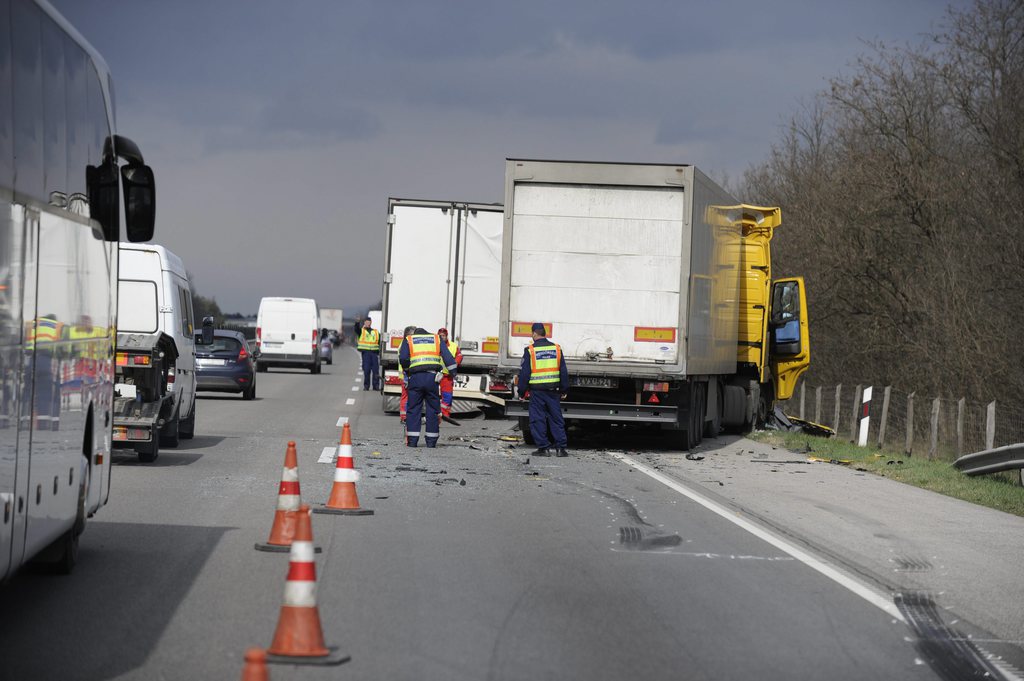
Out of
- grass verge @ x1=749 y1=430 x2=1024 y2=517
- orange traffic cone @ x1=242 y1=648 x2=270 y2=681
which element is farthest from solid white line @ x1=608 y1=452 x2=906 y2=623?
orange traffic cone @ x1=242 y1=648 x2=270 y2=681

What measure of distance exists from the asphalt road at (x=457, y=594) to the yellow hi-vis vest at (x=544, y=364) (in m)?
3.90

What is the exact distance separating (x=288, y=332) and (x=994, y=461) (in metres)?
35.5

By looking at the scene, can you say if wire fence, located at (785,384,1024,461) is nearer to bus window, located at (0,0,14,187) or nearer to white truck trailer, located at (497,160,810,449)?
white truck trailer, located at (497,160,810,449)

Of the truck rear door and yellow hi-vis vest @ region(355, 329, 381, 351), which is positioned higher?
the truck rear door

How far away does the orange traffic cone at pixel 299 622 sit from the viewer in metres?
5.84

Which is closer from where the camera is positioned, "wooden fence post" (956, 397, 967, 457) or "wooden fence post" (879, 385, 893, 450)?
"wooden fence post" (956, 397, 967, 457)

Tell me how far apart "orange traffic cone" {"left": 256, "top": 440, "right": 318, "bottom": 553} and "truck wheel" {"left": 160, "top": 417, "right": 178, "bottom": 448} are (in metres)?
7.60

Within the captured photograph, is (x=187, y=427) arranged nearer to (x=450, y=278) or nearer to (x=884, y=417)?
(x=450, y=278)

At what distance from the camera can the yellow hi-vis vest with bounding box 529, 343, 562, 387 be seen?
57.8 ft

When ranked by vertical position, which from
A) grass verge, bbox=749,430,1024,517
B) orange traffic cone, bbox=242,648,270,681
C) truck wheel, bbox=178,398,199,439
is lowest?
grass verge, bbox=749,430,1024,517

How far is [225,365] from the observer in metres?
29.8

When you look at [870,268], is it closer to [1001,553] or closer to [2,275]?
[1001,553]

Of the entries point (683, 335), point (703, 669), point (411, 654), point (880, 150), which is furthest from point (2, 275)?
point (880, 150)

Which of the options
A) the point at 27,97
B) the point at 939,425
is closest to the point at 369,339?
the point at 939,425
